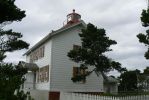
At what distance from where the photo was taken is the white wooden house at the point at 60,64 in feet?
104

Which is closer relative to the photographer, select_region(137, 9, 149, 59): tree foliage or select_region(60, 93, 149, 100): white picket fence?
select_region(60, 93, 149, 100): white picket fence

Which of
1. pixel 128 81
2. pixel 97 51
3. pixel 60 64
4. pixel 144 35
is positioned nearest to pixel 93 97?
pixel 144 35

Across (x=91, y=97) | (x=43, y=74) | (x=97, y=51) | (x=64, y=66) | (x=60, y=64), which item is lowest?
(x=91, y=97)

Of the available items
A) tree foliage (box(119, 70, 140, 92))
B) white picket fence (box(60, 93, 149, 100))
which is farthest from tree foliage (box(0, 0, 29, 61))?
tree foliage (box(119, 70, 140, 92))

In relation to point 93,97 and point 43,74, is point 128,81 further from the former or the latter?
point 93,97

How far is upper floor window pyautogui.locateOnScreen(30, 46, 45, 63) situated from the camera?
35.6m

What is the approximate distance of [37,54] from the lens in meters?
38.1

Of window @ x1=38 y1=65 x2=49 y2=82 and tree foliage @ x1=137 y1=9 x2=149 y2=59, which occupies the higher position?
tree foliage @ x1=137 y1=9 x2=149 y2=59

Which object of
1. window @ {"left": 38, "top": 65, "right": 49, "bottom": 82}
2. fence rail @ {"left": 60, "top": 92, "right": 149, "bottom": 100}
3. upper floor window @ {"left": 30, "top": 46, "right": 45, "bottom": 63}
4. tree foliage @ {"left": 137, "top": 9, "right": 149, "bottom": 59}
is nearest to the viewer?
fence rail @ {"left": 60, "top": 92, "right": 149, "bottom": 100}

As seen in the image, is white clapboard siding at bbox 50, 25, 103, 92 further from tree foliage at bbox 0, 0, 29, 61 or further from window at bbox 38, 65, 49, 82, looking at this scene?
tree foliage at bbox 0, 0, 29, 61

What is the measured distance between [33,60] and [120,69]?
16.2 metres

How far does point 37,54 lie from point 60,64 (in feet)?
21.8

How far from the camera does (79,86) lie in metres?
33.3

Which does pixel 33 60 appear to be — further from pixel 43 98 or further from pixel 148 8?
pixel 148 8
